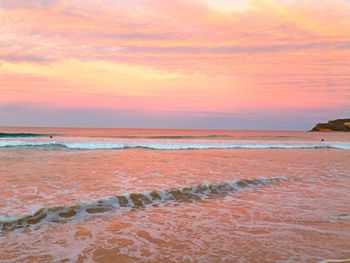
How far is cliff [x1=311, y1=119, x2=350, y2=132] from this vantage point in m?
131

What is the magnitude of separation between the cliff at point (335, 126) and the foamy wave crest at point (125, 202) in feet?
447

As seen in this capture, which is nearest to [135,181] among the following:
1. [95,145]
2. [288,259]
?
[288,259]

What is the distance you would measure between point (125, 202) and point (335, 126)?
144414mm

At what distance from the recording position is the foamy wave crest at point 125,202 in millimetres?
6250

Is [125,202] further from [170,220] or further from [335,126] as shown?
[335,126]

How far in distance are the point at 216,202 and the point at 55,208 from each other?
3.97m

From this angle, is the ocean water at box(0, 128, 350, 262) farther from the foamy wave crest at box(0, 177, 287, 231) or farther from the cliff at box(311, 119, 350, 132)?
the cliff at box(311, 119, 350, 132)

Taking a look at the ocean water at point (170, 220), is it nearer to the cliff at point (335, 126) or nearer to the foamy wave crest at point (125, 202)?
the foamy wave crest at point (125, 202)

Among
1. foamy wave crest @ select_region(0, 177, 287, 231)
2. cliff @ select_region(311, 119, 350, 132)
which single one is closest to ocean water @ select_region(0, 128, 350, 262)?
foamy wave crest @ select_region(0, 177, 287, 231)

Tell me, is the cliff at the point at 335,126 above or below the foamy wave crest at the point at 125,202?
above

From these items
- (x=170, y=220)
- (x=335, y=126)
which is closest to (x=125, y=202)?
(x=170, y=220)

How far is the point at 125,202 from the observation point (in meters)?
7.93

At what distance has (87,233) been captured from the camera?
18.6 feet

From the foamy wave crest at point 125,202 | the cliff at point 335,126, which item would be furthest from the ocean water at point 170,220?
the cliff at point 335,126
